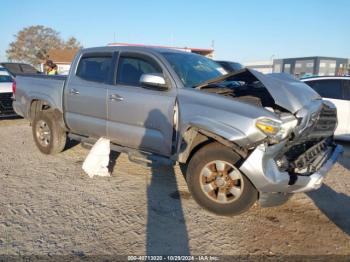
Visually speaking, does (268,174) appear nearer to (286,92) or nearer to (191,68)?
(286,92)

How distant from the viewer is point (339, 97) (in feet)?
25.0

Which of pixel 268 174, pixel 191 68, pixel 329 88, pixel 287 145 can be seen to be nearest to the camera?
pixel 268 174

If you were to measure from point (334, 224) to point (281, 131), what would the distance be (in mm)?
1305

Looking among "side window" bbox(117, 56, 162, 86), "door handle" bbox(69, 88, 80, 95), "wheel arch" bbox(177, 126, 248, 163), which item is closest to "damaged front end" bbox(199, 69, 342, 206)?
"wheel arch" bbox(177, 126, 248, 163)

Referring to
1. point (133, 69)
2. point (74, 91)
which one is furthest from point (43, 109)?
point (133, 69)

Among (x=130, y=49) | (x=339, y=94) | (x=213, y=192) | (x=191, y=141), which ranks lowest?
(x=213, y=192)

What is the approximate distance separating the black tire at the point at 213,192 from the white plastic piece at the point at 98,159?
1555 mm

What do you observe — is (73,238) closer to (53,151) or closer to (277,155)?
(277,155)

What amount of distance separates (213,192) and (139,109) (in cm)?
147

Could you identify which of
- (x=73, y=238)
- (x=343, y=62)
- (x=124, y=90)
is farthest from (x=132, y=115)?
(x=343, y=62)

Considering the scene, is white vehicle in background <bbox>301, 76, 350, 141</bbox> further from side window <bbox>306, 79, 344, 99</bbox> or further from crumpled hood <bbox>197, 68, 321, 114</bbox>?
crumpled hood <bbox>197, 68, 321, 114</bbox>

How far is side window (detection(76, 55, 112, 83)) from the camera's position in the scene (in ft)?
16.6

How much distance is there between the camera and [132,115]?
4602mm

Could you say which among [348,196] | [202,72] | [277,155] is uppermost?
[202,72]
